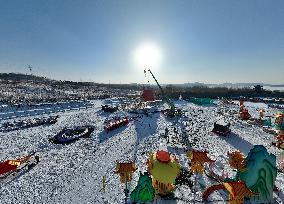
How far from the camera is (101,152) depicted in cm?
2725


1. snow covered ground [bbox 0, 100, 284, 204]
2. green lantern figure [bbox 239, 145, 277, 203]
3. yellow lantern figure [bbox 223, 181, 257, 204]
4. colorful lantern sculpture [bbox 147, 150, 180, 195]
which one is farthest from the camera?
snow covered ground [bbox 0, 100, 284, 204]

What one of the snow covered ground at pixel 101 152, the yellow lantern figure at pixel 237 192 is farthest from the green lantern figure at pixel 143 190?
the yellow lantern figure at pixel 237 192

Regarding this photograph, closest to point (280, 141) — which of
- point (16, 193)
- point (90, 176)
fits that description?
point (90, 176)

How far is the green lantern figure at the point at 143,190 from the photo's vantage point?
639 inches

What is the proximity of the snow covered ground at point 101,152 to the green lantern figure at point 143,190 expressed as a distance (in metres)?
1.26

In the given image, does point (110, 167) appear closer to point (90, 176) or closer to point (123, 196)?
point (90, 176)

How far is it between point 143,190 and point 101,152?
11.6 metres

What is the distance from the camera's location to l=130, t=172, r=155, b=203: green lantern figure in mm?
16227

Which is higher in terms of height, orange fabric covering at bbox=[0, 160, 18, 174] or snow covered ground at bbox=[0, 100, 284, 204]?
orange fabric covering at bbox=[0, 160, 18, 174]

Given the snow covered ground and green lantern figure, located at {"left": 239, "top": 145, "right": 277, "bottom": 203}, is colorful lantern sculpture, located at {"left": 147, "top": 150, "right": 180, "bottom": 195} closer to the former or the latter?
the snow covered ground

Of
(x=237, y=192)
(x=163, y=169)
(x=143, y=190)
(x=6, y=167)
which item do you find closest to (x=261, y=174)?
(x=237, y=192)

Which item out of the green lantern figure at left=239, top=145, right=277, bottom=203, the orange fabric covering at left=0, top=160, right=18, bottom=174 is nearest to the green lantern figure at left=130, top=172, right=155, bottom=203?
the green lantern figure at left=239, top=145, right=277, bottom=203

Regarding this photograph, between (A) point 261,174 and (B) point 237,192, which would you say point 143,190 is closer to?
(B) point 237,192

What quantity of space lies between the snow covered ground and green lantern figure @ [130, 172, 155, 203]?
4.14 feet
